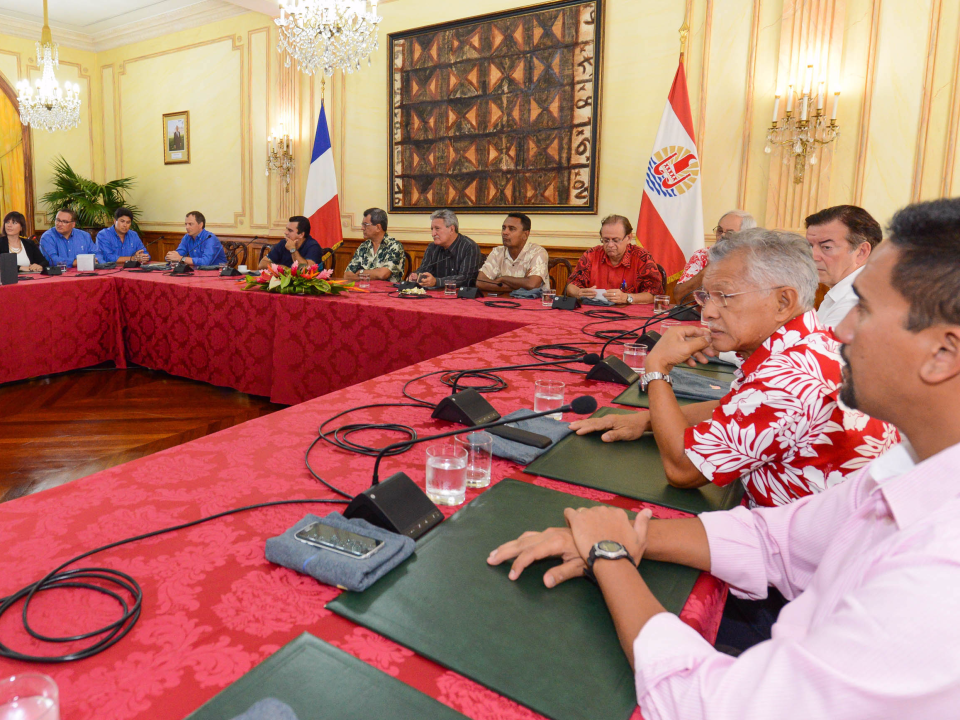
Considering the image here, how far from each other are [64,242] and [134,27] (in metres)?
3.62

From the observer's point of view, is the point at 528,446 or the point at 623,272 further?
the point at 623,272

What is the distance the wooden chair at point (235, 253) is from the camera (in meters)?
6.43

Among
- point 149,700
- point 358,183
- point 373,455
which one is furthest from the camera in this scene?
point 358,183

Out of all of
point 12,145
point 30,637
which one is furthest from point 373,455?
point 12,145

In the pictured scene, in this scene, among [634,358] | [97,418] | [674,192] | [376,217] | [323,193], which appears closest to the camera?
[634,358]

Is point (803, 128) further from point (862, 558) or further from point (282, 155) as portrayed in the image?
point (282, 155)

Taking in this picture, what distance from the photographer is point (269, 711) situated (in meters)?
0.54

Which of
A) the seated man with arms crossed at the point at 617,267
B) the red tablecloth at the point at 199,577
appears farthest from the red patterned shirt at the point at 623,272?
the red tablecloth at the point at 199,577

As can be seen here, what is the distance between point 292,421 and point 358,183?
5.44 meters

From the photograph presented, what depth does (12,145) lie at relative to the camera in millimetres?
7691

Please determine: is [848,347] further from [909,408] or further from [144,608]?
[144,608]

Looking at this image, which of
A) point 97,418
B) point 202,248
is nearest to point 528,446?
point 97,418

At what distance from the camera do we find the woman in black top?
16.6 feet

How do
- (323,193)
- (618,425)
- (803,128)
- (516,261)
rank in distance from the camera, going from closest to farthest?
(618,425)
(803,128)
(516,261)
(323,193)
